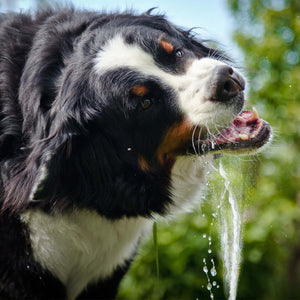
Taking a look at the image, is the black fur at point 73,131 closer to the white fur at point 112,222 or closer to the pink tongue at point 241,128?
the white fur at point 112,222

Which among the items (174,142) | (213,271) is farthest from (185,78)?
(213,271)

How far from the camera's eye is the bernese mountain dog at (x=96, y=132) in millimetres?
2980

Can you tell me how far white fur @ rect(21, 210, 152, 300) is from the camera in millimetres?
3299

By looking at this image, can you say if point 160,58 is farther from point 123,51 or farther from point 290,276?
point 290,276

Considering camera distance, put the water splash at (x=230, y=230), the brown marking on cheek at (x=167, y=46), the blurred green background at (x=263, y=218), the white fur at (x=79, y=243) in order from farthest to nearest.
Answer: the blurred green background at (x=263, y=218) → the water splash at (x=230, y=230) → the white fur at (x=79, y=243) → the brown marking on cheek at (x=167, y=46)

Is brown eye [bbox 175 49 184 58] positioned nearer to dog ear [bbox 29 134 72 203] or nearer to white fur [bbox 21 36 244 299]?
white fur [bbox 21 36 244 299]

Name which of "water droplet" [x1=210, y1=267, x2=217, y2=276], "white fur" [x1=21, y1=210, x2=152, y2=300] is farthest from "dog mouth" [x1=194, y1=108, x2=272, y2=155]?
"water droplet" [x1=210, y1=267, x2=217, y2=276]

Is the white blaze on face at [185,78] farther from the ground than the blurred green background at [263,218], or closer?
farther from the ground

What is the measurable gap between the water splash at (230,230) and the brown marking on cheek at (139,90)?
1.00 m

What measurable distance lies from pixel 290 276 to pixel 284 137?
1.48 metres

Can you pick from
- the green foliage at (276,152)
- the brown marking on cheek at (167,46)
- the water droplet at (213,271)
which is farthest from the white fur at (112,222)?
the green foliage at (276,152)

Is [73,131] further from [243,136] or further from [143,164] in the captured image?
[243,136]

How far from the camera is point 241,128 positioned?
3.26m

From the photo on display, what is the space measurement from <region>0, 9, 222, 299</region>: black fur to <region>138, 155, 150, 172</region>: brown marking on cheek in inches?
0.8
